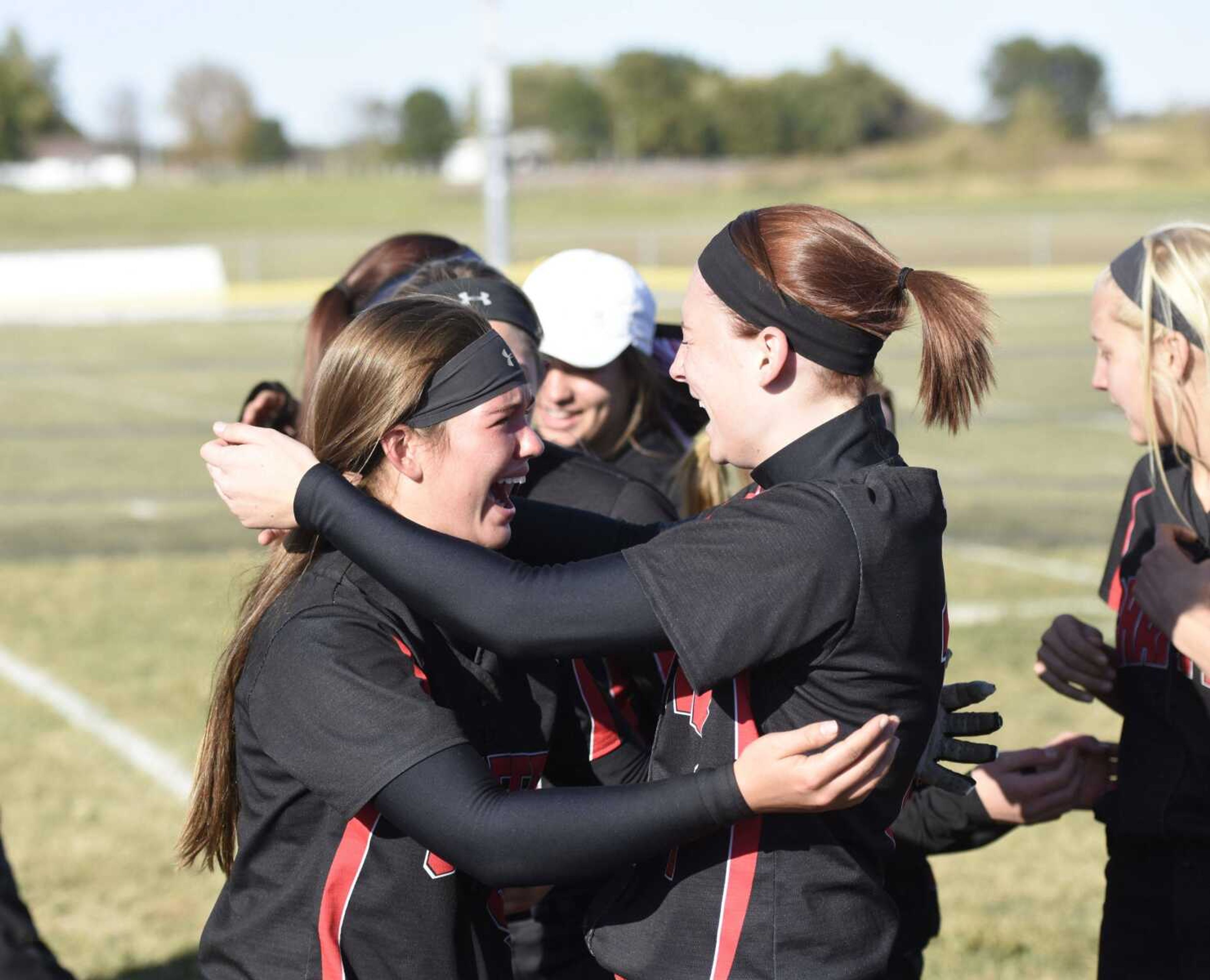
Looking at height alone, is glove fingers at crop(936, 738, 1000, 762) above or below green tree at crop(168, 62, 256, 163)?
above

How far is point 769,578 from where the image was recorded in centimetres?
184

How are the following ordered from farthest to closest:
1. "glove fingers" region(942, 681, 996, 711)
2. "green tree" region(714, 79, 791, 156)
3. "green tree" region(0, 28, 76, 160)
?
1. "green tree" region(714, 79, 791, 156)
2. "green tree" region(0, 28, 76, 160)
3. "glove fingers" region(942, 681, 996, 711)

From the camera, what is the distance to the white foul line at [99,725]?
5.96m

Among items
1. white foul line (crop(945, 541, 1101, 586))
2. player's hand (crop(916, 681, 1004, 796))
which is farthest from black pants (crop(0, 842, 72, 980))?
white foul line (crop(945, 541, 1101, 586))

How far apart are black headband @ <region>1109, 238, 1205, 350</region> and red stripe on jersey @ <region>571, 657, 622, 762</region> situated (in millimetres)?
1146

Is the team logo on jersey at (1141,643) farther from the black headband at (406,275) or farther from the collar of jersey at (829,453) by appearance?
the black headband at (406,275)

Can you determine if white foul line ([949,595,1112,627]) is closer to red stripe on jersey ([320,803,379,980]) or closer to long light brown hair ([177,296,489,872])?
long light brown hair ([177,296,489,872])

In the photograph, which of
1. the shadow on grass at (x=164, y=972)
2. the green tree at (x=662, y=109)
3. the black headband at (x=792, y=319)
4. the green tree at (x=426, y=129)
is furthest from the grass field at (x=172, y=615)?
the green tree at (x=426, y=129)

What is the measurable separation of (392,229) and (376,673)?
48460 mm

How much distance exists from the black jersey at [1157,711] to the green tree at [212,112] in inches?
4423

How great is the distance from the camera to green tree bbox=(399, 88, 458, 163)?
104688mm

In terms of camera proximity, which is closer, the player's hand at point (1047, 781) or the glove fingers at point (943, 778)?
the glove fingers at point (943, 778)

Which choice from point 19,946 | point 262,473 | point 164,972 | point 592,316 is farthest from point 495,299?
point 164,972

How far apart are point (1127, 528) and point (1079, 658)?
286 millimetres
